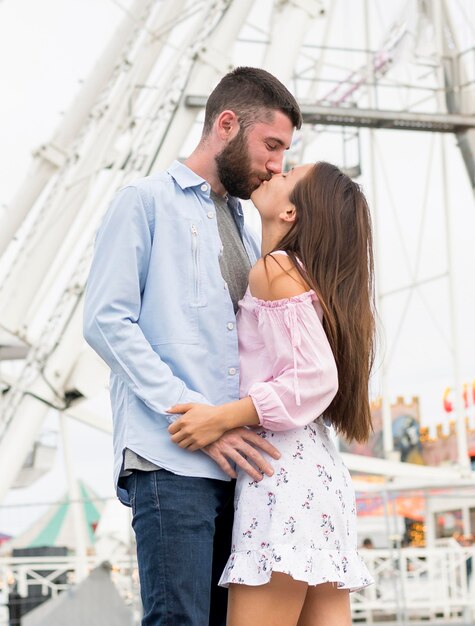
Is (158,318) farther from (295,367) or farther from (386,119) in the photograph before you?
(386,119)

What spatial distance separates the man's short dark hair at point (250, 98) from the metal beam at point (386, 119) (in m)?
9.83

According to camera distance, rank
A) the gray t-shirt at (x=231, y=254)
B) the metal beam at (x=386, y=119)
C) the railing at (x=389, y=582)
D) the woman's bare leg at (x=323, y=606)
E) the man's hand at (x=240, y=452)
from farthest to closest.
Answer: the metal beam at (x=386, y=119), the railing at (x=389, y=582), the gray t-shirt at (x=231, y=254), the woman's bare leg at (x=323, y=606), the man's hand at (x=240, y=452)

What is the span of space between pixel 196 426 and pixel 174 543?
0.84 feet

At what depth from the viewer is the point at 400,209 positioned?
66.8 ft


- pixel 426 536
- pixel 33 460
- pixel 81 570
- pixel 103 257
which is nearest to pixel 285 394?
pixel 103 257

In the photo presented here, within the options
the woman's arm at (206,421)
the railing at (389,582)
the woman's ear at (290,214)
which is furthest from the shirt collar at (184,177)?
the railing at (389,582)

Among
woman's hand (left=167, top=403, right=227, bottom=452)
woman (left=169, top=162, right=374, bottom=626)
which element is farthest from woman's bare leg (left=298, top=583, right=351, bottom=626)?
woman's hand (left=167, top=403, right=227, bottom=452)

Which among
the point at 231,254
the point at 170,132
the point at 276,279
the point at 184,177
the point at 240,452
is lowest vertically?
the point at 240,452

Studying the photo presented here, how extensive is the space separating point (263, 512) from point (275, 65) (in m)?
8.95

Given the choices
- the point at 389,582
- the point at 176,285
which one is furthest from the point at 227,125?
the point at 389,582

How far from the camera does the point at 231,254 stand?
307cm

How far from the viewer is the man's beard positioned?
302 centimetres

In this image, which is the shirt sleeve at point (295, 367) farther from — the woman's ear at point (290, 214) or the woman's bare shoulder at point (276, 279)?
the woman's ear at point (290, 214)

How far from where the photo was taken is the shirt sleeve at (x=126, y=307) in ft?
9.12
